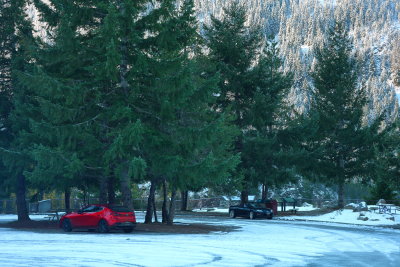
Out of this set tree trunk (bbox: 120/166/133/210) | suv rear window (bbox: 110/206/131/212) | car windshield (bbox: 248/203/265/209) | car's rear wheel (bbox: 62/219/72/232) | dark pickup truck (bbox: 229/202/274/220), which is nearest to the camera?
suv rear window (bbox: 110/206/131/212)

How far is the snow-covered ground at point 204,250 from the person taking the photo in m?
14.9

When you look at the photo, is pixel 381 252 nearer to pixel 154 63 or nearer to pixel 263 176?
pixel 154 63

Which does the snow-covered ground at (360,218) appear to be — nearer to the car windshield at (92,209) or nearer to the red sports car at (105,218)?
the red sports car at (105,218)

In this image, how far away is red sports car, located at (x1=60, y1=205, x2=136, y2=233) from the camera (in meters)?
25.0

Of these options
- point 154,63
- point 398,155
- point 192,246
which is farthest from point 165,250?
point 398,155

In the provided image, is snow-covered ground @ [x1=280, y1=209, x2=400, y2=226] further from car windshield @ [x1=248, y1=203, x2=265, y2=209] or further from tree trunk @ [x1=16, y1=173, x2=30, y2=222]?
tree trunk @ [x1=16, y1=173, x2=30, y2=222]

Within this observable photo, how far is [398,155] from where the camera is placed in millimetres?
34031

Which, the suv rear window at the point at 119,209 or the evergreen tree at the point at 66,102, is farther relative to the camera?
the evergreen tree at the point at 66,102

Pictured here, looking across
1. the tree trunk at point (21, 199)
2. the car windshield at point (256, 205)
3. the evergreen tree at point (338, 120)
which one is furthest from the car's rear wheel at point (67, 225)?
the evergreen tree at point (338, 120)

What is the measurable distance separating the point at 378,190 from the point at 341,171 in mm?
6412

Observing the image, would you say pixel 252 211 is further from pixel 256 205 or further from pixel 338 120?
pixel 338 120

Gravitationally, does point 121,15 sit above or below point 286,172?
above

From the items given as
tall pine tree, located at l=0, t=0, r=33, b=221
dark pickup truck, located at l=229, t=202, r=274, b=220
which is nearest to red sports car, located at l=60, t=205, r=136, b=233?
tall pine tree, located at l=0, t=0, r=33, b=221

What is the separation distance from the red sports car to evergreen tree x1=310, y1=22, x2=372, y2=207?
2518 cm
